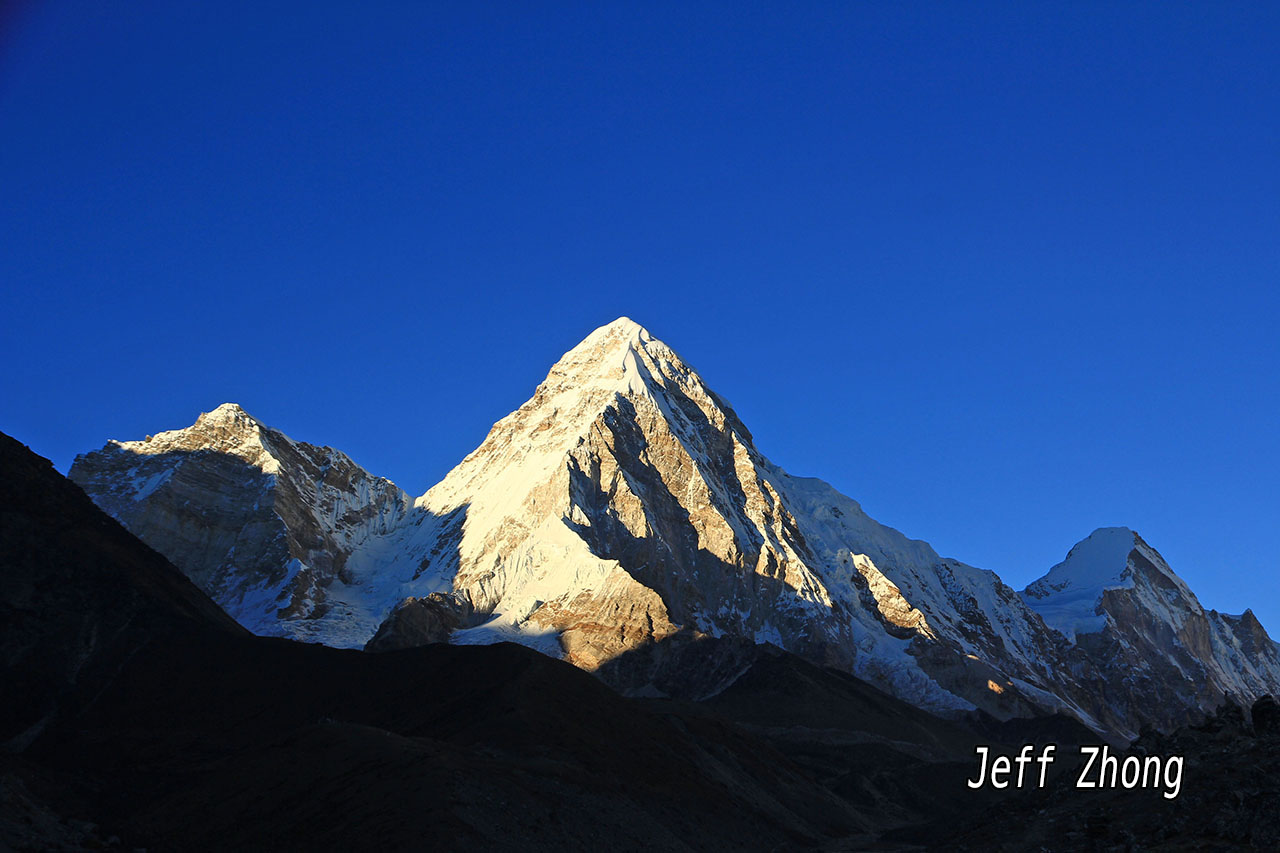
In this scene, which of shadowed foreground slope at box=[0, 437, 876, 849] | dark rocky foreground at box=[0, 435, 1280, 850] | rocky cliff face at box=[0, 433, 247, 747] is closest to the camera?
dark rocky foreground at box=[0, 435, 1280, 850]

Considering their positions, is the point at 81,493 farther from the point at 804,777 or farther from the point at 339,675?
the point at 804,777

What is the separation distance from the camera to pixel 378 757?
Result: 6981cm

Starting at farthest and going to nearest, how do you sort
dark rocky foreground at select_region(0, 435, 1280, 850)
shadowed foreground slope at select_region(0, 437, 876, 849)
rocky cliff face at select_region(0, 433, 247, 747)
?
rocky cliff face at select_region(0, 433, 247, 747) → shadowed foreground slope at select_region(0, 437, 876, 849) → dark rocky foreground at select_region(0, 435, 1280, 850)

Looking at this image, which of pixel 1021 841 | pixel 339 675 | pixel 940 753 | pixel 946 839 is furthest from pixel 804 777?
pixel 1021 841

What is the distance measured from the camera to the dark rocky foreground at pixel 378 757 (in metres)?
58.2

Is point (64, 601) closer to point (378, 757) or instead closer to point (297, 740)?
point (297, 740)

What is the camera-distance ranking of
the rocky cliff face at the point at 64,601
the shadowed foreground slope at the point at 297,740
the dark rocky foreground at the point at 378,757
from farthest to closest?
1. the rocky cliff face at the point at 64,601
2. the shadowed foreground slope at the point at 297,740
3. the dark rocky foreground at the point at 378,757

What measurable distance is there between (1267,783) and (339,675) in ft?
262

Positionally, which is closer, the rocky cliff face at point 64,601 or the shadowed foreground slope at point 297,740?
the shadowed foreground slope at point 297,740

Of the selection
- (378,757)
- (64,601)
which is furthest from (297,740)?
(64,601)

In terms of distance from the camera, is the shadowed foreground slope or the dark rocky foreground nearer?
the dark rocky foreground

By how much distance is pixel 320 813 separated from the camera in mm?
63844

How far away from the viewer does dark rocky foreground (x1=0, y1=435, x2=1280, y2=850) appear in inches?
2293

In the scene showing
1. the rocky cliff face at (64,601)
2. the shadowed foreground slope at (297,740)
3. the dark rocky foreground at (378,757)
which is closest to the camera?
the dark rocky foreground at (378,757)
